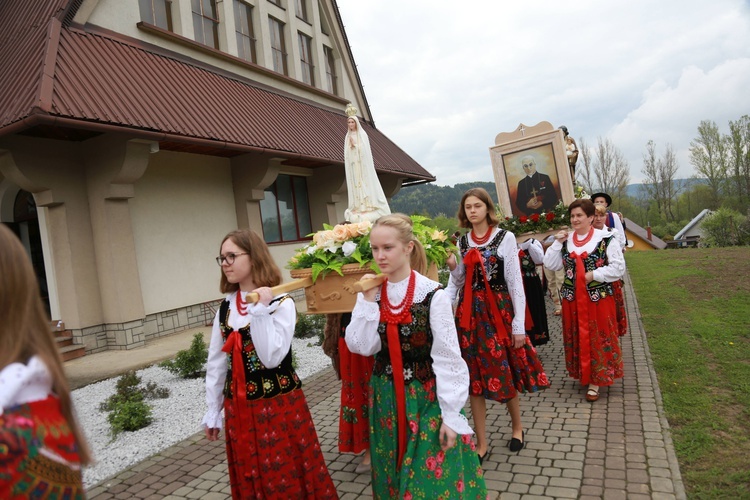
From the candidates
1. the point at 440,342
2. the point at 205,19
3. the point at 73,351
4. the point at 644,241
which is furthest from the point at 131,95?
the point at 644,241

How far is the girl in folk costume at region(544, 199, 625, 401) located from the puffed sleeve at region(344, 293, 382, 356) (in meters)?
3.34

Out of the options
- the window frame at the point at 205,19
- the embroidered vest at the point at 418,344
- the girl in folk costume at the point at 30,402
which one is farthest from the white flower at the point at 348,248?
the window frame at the point at 205,19

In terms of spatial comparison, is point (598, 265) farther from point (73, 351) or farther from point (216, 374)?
point (73, 351)

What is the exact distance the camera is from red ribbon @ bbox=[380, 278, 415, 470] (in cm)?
252

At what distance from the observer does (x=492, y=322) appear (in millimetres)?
4082

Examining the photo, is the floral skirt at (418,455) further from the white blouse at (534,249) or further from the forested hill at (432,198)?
the forested hill at (432,198)

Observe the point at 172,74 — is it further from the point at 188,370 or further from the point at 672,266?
the point at 672,266

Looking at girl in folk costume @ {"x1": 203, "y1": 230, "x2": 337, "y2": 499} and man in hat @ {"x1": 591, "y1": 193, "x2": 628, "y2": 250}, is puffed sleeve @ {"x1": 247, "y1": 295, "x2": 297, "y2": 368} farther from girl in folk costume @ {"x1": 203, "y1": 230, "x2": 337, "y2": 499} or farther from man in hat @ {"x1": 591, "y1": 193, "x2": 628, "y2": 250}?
man in hat @ {"x1": 591, "y1": 193, "x2": 628, "y2": 250}

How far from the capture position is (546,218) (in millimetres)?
6805

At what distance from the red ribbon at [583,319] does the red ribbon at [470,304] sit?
1539 millimetres

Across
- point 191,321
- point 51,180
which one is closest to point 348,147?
point 51,180

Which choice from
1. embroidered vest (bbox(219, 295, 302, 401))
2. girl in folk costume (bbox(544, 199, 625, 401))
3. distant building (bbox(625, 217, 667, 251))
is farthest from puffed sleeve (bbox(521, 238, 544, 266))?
distant building (bbox(625, 217, 667, 251))

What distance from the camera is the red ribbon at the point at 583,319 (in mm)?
5219

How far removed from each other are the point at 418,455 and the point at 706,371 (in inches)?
200
